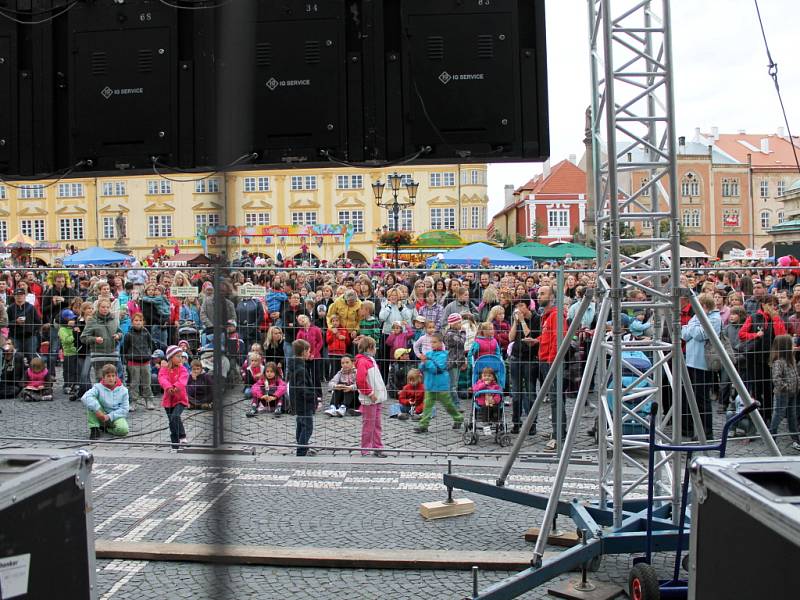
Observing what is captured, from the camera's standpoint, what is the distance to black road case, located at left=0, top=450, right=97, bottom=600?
3.04 metres

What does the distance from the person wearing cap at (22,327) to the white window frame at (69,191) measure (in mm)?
57469

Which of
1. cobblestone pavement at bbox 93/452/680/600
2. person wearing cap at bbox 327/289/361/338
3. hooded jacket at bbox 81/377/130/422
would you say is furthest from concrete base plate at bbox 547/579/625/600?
hooded jacket at bbox 81/377/130/422

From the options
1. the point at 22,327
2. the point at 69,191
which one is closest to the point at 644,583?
the point at 22,327

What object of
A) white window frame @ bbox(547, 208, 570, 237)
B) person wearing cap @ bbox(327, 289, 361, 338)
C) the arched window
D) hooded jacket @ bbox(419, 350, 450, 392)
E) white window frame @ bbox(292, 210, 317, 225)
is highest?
the arched window

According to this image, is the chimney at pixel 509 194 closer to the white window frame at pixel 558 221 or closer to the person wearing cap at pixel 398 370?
the white window frame at pixel 558 221

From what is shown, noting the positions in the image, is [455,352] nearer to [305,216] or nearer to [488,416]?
[488,416]

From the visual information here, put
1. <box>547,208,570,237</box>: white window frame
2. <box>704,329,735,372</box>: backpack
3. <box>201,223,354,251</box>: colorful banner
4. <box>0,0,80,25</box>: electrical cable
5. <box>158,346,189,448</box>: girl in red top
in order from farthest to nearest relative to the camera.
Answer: <box>547,208,570,237</box>: white window frame
<box>201,223,354,251</box>: colorful banner
<box>704,329,735,372</box>: backpack
<box>158,346,189,448</box>: girl in red top
<box>0,0,80,25</box>: electrical cable

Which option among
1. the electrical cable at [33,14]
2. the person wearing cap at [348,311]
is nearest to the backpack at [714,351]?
the person wearing cap at [348,311]

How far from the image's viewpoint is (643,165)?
19.2 feet

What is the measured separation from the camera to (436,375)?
8.63 m

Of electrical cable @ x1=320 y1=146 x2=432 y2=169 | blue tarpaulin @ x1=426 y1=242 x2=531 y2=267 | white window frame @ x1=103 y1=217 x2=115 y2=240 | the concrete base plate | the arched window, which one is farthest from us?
the arched window

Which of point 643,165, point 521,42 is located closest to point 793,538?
point 643,165

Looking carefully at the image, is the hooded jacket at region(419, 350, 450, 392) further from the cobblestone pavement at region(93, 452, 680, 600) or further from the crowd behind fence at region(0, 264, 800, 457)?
the cobblestone pavement at region(93, 452, 680, 600)

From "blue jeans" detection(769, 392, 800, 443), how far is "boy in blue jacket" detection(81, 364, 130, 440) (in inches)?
272
